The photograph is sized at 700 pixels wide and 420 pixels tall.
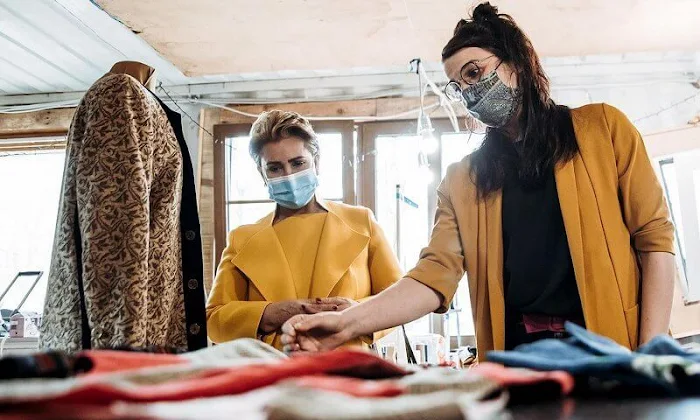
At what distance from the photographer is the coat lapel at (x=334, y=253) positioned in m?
2.03

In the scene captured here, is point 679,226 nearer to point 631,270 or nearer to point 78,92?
point 631,270

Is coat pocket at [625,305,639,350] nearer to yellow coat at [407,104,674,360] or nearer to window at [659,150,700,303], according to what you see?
yellow coat at [407,104,674,360]

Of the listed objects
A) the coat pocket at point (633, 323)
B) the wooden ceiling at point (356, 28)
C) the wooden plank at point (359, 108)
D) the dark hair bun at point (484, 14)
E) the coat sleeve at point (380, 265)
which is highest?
the wooden ceiling at point (356, 28)

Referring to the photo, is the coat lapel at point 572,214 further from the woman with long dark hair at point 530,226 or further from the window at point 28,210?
the window at point 28,210

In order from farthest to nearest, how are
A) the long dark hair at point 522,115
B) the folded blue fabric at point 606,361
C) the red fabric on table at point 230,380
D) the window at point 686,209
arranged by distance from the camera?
the window at point 686,209
the long dark hair at point 522,115
the folded blue fabric at point 606,361
the red fabric on table at point 230,380

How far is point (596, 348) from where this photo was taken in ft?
2.40

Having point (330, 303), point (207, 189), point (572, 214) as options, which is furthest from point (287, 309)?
point (207, 189)

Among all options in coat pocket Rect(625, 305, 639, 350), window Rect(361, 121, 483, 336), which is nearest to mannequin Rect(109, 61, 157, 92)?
coat pocket Rect(625, 305, 639, 350)

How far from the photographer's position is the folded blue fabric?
2.10 feet


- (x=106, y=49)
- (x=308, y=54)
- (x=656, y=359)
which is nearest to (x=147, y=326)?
(x=656, y=359)

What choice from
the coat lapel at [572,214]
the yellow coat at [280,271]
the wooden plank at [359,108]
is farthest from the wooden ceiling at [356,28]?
the coat lapel at [572,214]

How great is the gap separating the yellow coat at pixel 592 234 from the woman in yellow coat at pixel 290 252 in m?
0.42

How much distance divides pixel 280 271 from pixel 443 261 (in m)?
0.65

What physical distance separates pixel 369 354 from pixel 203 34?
2898mm
